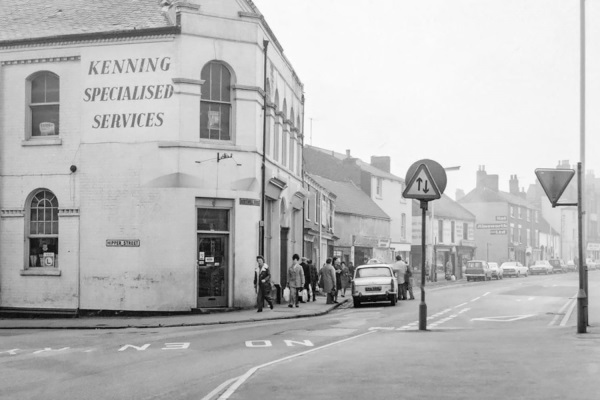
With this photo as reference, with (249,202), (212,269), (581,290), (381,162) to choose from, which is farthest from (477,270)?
(581,290)

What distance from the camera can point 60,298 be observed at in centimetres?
2742

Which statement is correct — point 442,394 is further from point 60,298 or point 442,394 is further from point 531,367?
point 60,298

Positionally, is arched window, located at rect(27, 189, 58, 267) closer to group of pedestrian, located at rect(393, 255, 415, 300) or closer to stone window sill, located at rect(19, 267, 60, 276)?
stone window sill, located at rect(19, 267, 60, 276)

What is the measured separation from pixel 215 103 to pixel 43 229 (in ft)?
23.2

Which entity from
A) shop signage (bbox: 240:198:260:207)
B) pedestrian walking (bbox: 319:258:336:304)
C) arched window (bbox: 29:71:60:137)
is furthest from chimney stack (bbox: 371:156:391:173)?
arched window (bbox: 29:71:60:137)

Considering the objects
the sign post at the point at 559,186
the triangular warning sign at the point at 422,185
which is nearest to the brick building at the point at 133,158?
the triangular warning sign at the point at 422,185

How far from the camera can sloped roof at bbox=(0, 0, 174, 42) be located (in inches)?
1100

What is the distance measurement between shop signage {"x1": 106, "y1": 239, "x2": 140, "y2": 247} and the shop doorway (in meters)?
2.03

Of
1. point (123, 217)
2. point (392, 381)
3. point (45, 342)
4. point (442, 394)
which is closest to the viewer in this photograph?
point (442, 394)

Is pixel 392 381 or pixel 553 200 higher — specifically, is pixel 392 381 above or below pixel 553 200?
below

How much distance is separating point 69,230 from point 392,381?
19.2 m

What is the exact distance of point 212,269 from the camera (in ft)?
90.3

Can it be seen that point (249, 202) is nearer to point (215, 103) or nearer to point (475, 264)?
point (215, 103)

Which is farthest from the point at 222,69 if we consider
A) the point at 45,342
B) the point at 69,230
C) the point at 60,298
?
the point at 45,342
